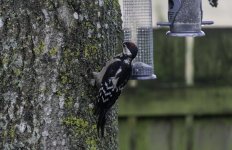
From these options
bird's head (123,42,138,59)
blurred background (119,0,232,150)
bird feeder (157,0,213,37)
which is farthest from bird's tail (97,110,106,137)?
blurred background (119,0,232,150)

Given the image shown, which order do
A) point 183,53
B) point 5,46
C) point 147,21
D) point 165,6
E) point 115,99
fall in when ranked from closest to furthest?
point 5,46, point 115,99, point 147,21, point 183,53, point 165,6

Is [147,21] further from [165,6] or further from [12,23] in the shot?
[165,6]

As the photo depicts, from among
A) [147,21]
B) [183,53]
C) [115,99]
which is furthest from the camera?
[183,53]

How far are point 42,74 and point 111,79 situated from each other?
1.91ft

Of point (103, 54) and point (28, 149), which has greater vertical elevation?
point (103, 54)

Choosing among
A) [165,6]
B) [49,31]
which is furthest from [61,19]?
[165,6]

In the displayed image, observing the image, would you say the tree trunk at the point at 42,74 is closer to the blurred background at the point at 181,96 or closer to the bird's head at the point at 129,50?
the bird's head at the point at 129,50

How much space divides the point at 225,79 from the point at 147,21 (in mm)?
1998

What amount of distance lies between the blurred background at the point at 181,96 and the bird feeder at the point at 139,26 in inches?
68.4

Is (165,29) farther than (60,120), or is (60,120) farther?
(165,29)

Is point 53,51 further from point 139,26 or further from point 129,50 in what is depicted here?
point 139,26

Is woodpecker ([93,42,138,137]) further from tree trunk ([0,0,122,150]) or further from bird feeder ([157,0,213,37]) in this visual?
bird feeder ([157,0,213,37])

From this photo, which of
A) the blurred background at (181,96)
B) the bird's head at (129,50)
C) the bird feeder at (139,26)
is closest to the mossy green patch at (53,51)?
the bird's head at (129,50)

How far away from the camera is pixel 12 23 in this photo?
4.06 meters
